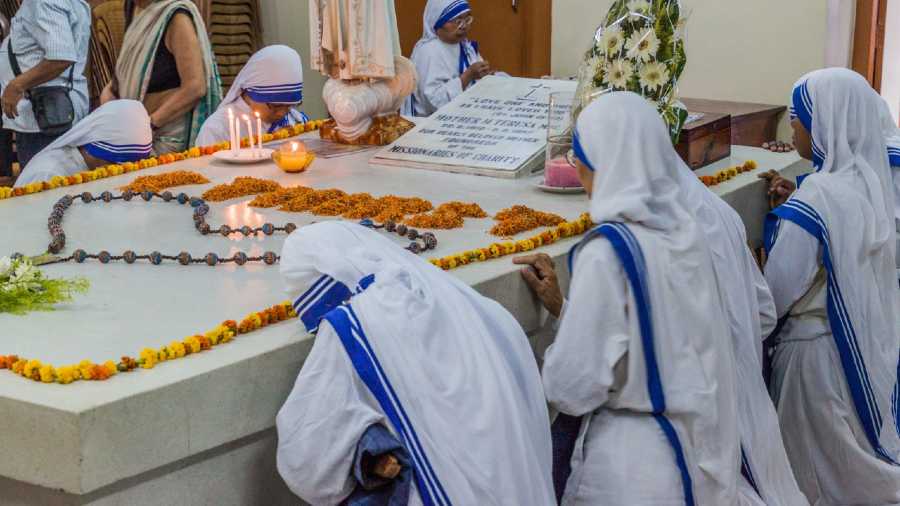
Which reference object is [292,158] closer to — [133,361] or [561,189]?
[561,189]

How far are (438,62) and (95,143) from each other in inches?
129

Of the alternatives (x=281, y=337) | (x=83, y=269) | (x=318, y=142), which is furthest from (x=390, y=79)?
(x=281, y=337)

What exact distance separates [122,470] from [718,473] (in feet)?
5.21

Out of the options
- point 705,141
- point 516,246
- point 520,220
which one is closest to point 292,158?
point 520,220

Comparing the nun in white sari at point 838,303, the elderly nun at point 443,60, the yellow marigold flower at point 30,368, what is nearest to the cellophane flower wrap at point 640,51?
the nun in white sari at point 838,303

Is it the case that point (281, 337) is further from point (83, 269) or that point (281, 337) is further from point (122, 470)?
point (83, 269)

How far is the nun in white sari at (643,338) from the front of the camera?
314cm

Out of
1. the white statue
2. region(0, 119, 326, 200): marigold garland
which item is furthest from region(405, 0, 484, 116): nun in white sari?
the white statue

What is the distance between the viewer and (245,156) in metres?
5.52

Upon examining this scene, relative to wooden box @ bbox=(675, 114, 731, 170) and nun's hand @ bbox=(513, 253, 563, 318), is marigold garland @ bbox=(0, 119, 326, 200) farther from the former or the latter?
nun's hand @ bbox=(513, 253, 563, 318)

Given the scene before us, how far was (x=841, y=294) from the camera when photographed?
13.9 feet

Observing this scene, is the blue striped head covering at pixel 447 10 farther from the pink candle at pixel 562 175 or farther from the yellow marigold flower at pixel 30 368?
the yellow marigold flower at pixel 30 368

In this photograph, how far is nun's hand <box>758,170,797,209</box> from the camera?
5312 millimetres

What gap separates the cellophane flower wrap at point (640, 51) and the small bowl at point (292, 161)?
4.12ft
